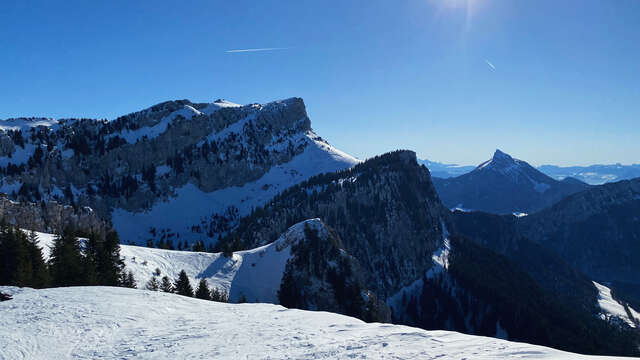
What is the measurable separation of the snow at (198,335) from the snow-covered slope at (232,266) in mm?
36835

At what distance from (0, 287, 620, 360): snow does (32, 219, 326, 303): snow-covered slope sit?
36.8 meters

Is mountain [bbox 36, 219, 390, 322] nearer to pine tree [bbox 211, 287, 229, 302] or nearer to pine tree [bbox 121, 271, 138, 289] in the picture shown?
pine tree [bbox 211, 287, 229, 302]

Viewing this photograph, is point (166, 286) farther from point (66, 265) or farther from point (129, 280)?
point (66, 265)

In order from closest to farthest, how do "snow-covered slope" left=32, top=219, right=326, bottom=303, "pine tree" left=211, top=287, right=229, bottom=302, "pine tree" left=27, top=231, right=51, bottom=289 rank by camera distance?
"pine tree" left=27, top=231, right=51, bottom=289
"pine tree" left=211, top=287, right=229, bottom=302
"snow-covered slope" left=32, top=219, right=326, bottom=303

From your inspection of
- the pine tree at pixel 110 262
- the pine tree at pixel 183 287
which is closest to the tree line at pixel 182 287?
the pine tree at pixel 183 287

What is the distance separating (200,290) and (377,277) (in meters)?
134

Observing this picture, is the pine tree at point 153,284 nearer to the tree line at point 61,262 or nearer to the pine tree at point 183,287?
the tree line at point 61,262

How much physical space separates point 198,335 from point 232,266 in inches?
2309

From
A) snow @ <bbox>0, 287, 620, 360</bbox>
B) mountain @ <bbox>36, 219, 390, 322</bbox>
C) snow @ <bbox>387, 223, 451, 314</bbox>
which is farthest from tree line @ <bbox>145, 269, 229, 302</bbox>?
snow @ <bbox>387, 223, 451, 314</bbox>

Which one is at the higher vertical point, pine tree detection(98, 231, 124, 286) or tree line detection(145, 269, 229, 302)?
pine tree detection(98, 231, 124, 286)

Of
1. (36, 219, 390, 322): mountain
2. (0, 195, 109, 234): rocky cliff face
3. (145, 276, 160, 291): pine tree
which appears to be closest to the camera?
(145, 276, 160, 291): pine tree

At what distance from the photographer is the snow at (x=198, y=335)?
2145cm

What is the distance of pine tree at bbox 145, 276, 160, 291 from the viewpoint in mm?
61812

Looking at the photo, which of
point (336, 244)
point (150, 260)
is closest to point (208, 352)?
point (150, 260)
